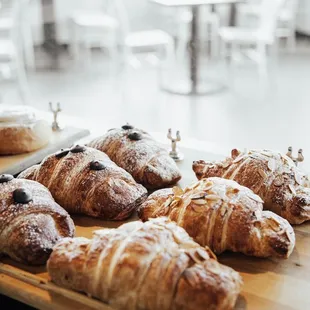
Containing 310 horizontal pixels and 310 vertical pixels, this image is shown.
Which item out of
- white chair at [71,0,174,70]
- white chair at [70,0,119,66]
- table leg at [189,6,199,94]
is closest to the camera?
table leg at [189,6,199,94]

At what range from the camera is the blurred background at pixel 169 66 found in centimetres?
396

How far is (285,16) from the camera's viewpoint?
589 cm

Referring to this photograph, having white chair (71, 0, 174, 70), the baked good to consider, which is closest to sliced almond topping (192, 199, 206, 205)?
the baked good

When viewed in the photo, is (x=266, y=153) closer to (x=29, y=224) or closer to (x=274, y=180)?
(x=274, y=180)

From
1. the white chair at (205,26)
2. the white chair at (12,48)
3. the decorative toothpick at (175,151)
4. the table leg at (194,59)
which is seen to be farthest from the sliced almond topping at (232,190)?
the white chair at (205,26)

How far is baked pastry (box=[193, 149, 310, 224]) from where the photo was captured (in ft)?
3.45

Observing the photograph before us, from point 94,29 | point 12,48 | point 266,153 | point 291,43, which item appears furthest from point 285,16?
point 266,153

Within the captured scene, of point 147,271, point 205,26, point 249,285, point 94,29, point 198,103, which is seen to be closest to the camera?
point 147,271

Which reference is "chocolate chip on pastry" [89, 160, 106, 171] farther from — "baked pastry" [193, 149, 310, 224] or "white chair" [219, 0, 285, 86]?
"white chair" [219, 0, 285, 86]

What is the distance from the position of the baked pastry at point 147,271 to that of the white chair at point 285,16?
5.12m

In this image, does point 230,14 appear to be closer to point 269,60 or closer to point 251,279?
point 269,60

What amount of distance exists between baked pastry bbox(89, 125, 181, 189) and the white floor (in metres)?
1.93

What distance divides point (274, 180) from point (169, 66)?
4556 millimetres

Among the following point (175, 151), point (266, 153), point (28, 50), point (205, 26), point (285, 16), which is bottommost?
point (28, 50)
